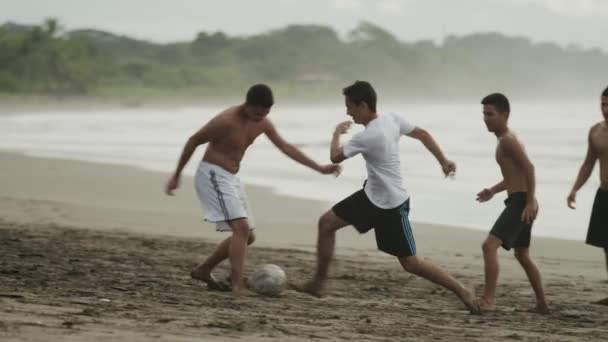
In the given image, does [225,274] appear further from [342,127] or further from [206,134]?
[342,127]

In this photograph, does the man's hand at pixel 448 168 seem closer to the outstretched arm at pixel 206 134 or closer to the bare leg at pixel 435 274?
the bare leg at pixel 435 274

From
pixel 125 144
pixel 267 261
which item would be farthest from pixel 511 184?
pixel 125 144

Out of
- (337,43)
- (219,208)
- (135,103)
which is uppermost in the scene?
(337,43)

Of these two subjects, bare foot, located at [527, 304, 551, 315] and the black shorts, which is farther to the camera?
bare foot, located at [527, 304, 551, 315]

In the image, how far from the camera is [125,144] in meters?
25.4

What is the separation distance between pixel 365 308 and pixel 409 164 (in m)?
13.0

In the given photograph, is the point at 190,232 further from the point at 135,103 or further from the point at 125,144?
the point at 135,103

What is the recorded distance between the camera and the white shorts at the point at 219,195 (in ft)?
21.8

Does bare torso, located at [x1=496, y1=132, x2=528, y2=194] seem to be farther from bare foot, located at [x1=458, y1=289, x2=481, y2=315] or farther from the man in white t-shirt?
bare foot, located at [x1=458, y1=289, x2=481, y2=315]

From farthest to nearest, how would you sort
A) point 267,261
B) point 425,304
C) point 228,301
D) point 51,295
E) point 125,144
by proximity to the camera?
point 125,144
point 267,261
point 425,304
point 228,301
point 51,295

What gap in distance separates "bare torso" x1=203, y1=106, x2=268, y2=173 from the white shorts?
2.3 inches

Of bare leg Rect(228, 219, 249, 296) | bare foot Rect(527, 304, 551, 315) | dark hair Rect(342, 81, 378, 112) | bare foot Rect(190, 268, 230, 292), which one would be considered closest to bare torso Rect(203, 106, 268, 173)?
bare leg Rect(228, 219, 249, 296)

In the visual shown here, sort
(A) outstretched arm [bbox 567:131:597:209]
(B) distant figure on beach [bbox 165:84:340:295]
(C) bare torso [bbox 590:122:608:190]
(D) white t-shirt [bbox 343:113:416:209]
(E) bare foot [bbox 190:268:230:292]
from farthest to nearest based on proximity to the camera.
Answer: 1. (A) outstretched arm [bbox 567:131:597:209]
2. (C) bare torso [bbox 590:122:608:190]
3. (E) bare foot [bbox 190:268:230:292]
4. (B) distant figure on beach [bbox 165:84:340:295]
5. (D) white t-shirt [bbox 343:113:416:209]

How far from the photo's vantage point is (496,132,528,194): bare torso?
652cm
